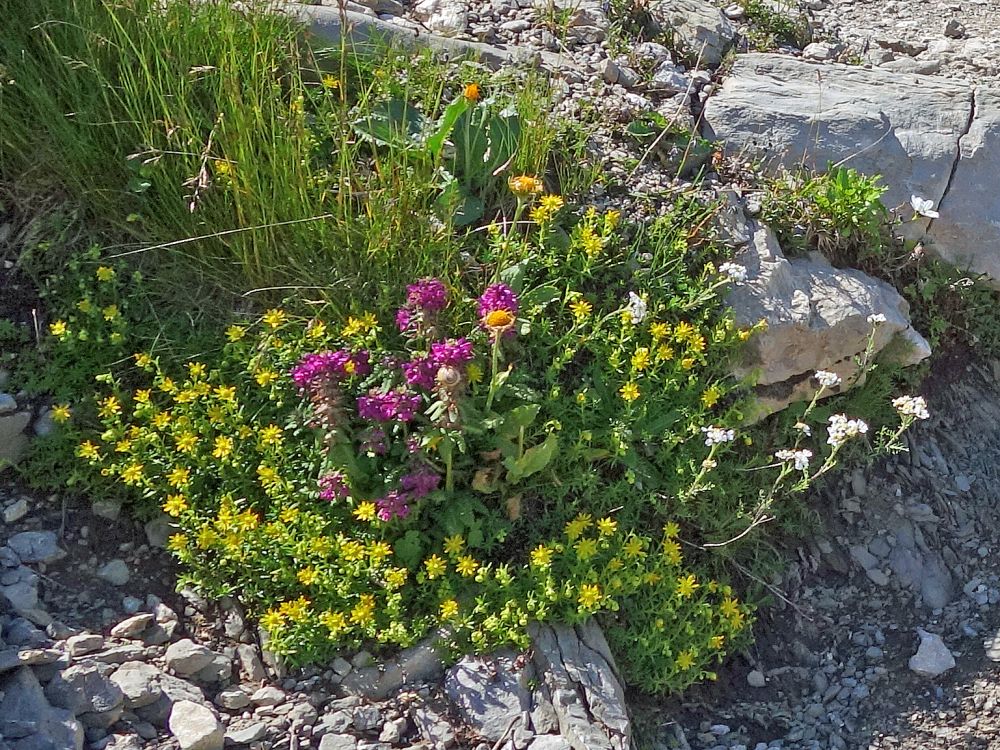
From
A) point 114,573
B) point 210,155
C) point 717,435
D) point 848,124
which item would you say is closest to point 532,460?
point 717,435

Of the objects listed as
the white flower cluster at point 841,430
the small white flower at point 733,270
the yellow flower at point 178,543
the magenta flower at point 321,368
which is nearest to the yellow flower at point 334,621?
the yellow flower at point 178,543

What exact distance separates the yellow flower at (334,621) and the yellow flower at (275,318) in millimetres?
1055

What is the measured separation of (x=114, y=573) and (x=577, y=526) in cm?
157

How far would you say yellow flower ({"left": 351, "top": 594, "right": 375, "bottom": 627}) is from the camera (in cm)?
322

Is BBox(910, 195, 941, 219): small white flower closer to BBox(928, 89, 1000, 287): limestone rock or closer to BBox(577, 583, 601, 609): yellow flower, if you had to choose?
BBox(928, 89, 1000, 287): limestone rock

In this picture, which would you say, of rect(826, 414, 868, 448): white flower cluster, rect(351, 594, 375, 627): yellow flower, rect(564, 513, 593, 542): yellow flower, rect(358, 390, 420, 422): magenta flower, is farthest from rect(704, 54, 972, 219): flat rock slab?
rect(351, 594, 375, 627): yellow flower

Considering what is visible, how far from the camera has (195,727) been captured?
2.96 m

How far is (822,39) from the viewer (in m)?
5.55

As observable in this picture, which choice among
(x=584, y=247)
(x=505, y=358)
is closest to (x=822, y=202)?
(x=584, y=247)

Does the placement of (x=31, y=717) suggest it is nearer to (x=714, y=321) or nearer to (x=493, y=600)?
(x=493, y=600)

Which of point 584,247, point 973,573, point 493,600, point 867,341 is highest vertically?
point 584,247

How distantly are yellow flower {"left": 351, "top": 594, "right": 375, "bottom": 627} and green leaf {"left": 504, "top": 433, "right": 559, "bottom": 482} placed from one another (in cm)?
63

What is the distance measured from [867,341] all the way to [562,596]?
1.74 meters

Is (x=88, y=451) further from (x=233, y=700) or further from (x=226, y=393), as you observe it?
(x=233, y=700)
